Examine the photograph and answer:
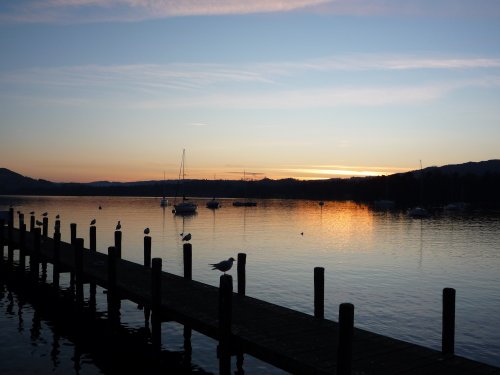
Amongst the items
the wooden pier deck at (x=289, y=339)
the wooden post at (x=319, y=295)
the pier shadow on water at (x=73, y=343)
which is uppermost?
the wooden post at (x=319, y=295)

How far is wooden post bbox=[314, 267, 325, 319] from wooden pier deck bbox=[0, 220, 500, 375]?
774 millimetres

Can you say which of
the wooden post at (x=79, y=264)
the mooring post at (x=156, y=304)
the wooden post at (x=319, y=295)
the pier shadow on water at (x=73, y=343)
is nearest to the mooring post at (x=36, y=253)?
the pier shadow on water at (x=73, y=343)

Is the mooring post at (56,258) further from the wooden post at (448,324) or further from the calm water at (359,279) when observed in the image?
the wooden post at (448,324)

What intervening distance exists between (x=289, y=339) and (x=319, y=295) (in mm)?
3735

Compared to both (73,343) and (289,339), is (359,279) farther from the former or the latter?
(289,339)

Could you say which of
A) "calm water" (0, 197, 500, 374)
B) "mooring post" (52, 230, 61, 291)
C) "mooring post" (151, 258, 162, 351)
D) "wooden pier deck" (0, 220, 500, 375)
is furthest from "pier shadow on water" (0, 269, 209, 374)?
"wooden pier deck" (0, 220, 500, 375)

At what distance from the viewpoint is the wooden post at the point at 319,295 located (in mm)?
16203

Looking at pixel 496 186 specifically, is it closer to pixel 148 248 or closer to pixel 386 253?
pixel 386 253

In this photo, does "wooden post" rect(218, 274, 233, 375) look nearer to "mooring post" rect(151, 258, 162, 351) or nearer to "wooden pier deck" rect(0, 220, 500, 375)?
"wooden pier deck" rect(0, 220, 500, 375)

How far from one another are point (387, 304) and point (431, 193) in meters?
171

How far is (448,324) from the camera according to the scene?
13273 millimetres

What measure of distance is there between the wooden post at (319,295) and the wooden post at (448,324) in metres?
4.01

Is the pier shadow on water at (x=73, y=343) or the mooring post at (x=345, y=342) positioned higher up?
the mooring post at (x=345, y=342)

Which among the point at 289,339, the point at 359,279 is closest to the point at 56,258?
the point at 289,339
